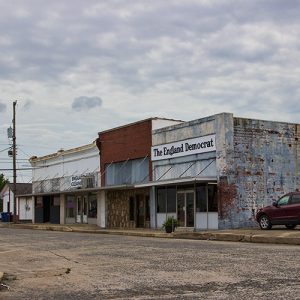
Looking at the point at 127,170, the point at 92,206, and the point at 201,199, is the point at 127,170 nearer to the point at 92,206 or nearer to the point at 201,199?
the point at 92,206

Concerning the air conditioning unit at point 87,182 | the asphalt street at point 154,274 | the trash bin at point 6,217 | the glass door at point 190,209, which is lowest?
the asphalt street at point 154,274

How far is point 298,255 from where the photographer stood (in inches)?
590

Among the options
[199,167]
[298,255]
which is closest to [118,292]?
[298,255]

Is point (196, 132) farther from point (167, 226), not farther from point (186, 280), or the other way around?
point (186, 280)

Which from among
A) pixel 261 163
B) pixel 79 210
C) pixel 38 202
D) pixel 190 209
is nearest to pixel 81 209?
pixel 79 210

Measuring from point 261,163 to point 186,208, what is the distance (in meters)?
4.89

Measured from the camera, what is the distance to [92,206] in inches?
1654

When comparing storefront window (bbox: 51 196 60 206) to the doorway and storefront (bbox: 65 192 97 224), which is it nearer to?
storefront (bbox: 65 192 97 224)

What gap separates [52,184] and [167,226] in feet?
70.4

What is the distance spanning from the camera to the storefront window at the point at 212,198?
29020mm

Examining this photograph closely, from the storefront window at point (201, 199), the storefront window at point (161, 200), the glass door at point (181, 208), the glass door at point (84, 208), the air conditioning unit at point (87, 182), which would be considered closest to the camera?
the storefront window at point (201, 199)

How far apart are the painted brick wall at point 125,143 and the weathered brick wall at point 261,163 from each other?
7211 mm

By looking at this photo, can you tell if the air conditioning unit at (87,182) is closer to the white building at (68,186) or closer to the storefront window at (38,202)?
the white building at (68,186)

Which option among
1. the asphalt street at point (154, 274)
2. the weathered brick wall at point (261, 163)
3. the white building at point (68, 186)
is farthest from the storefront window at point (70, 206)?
the asphalt street at point (154, 274)
